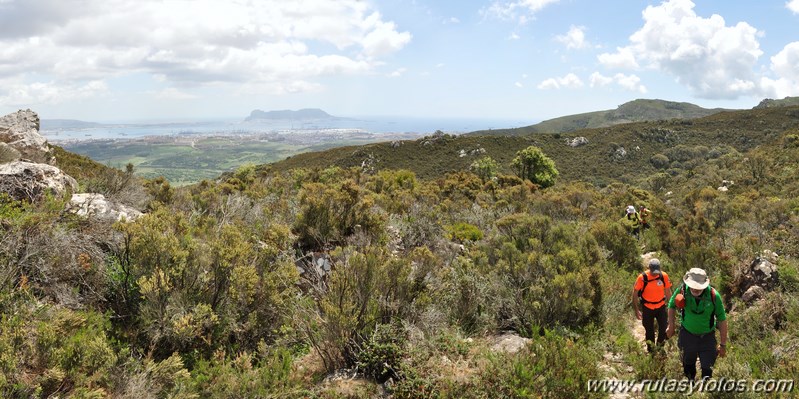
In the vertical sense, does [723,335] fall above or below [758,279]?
above

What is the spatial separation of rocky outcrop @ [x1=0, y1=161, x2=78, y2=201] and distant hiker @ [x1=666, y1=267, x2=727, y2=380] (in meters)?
9.72

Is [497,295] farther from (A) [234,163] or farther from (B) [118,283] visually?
(A) [234,163]

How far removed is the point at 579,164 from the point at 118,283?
64.1 metres

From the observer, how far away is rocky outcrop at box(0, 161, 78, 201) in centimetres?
678

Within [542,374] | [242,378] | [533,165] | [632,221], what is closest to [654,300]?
[542,374]

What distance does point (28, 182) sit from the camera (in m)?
7.04

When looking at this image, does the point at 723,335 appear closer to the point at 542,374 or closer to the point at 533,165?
the point at 542,374

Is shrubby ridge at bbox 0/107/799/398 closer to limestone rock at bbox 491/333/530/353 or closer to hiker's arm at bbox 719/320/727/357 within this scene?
limestone rock at bbox 491/333/530/353

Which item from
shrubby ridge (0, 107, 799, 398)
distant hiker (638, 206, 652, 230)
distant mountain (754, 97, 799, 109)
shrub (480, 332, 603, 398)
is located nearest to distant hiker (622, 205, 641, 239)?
distant hiker (638, 206, 652, 230)

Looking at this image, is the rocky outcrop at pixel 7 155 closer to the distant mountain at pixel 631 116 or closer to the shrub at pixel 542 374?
the shrub at pixel 542 374

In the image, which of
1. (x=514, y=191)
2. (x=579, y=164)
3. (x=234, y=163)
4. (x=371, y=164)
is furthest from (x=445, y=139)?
(x=234, y=163)

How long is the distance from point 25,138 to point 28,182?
19.9ft

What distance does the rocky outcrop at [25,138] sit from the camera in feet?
35.2

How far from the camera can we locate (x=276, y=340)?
203 inches
